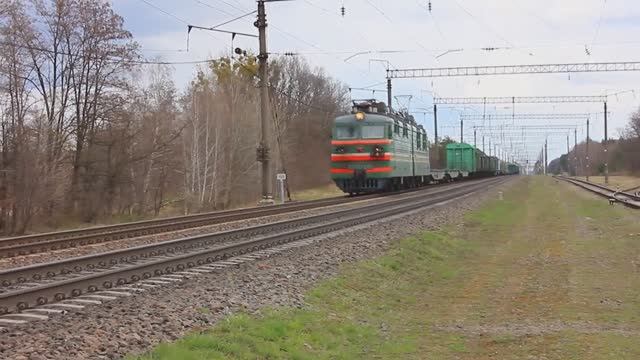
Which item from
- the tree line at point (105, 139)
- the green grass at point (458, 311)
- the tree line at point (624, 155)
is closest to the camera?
the green grass at point (458, 311)

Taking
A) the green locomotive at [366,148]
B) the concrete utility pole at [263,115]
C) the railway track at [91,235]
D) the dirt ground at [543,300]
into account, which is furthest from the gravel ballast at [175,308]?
the green locomotive at [366,148]

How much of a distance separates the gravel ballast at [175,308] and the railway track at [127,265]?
30.4 inches

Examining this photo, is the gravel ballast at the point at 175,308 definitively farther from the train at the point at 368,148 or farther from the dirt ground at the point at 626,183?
the dirt ground at the point at 626,183

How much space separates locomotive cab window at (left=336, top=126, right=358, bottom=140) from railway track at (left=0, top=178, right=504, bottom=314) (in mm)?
14617

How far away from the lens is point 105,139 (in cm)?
3709

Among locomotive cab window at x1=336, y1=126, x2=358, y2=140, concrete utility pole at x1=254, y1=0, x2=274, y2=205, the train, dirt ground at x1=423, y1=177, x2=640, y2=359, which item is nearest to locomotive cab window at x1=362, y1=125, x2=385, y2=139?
the train

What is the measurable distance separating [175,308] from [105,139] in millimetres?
30909

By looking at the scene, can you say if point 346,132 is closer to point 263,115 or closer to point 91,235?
point 263,115

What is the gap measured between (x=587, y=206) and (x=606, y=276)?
22.3m

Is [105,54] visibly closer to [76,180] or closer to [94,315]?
[76,180]

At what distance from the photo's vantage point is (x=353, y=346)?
8.06 m

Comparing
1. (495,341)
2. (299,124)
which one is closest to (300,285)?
(495,341)

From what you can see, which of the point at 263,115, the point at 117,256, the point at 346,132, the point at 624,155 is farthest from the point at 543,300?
the point at 624,155

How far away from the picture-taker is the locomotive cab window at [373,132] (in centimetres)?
3284
